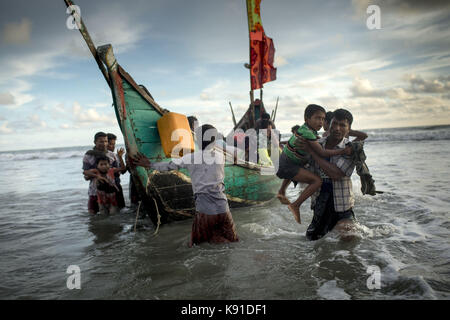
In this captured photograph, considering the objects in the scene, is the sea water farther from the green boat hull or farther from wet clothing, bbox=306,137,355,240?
the green boat hull

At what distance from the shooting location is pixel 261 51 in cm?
805

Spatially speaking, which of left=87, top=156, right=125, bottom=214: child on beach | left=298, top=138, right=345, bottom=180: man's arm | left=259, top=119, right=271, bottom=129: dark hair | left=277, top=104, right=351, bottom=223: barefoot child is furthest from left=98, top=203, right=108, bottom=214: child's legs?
left=298, top=138, right=345, bottom=180: man's arm

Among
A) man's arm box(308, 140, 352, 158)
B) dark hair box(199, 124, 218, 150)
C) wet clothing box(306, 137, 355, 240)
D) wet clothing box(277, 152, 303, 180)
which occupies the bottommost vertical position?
wet clothing box(306, 137, 355, 240)

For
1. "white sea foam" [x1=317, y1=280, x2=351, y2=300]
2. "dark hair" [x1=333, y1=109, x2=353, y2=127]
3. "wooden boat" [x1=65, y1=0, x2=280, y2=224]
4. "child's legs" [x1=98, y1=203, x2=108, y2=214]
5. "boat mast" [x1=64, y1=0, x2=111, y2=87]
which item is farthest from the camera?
"child's legs" [x1=98, y1=203, x2=108, y2=214]

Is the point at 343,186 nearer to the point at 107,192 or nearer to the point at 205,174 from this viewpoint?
the point at 205,174

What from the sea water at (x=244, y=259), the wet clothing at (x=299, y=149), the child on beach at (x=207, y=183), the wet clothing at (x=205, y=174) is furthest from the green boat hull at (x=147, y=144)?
the wet clothing at (x=299, y=149)

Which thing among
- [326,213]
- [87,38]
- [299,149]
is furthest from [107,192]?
[326,213]

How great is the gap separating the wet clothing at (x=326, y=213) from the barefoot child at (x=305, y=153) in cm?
12

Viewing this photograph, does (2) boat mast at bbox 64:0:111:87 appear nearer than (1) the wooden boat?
Yes

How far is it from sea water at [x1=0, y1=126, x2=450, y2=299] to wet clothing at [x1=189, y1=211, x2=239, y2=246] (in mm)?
178

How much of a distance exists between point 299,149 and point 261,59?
5.37m

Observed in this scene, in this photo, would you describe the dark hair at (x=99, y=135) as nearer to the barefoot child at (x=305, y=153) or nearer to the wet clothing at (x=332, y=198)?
the barefoot child at (x=305, y=153)

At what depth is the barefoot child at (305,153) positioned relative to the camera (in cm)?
327

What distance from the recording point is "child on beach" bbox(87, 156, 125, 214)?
19.6 ft
